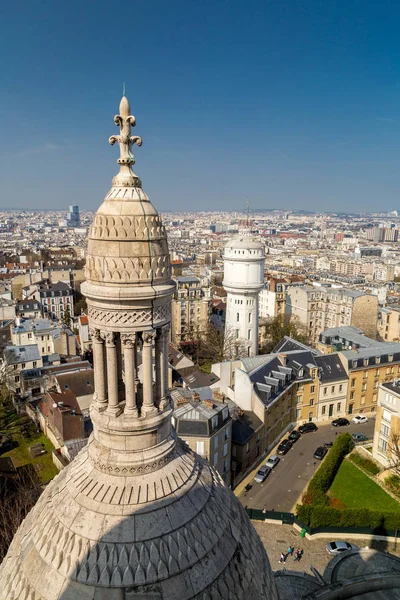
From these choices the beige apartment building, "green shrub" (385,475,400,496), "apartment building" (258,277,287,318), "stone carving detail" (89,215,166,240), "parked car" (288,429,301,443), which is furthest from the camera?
"apartment building" (258,277,287,318)

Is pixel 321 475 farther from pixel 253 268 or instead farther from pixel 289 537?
pixel 253 268

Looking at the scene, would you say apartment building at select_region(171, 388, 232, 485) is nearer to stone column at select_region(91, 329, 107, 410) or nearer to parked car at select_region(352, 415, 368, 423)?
parked car at select_region(352, 415, 368, 423)

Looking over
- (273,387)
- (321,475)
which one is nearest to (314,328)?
(273,387)

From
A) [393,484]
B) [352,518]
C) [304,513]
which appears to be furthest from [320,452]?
[304,513]

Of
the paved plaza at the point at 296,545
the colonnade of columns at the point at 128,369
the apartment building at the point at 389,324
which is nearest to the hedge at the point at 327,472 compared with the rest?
the paved plaza at the point at 296,545

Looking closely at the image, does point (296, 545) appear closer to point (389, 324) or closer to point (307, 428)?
point (307, 428)

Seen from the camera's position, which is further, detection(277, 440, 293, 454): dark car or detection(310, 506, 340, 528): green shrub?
detection(277, 440, 293, 454): dark car

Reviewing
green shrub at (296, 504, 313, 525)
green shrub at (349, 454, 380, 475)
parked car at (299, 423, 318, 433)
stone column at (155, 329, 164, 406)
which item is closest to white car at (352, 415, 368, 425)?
parked car at (299, 423, 318, 433)
